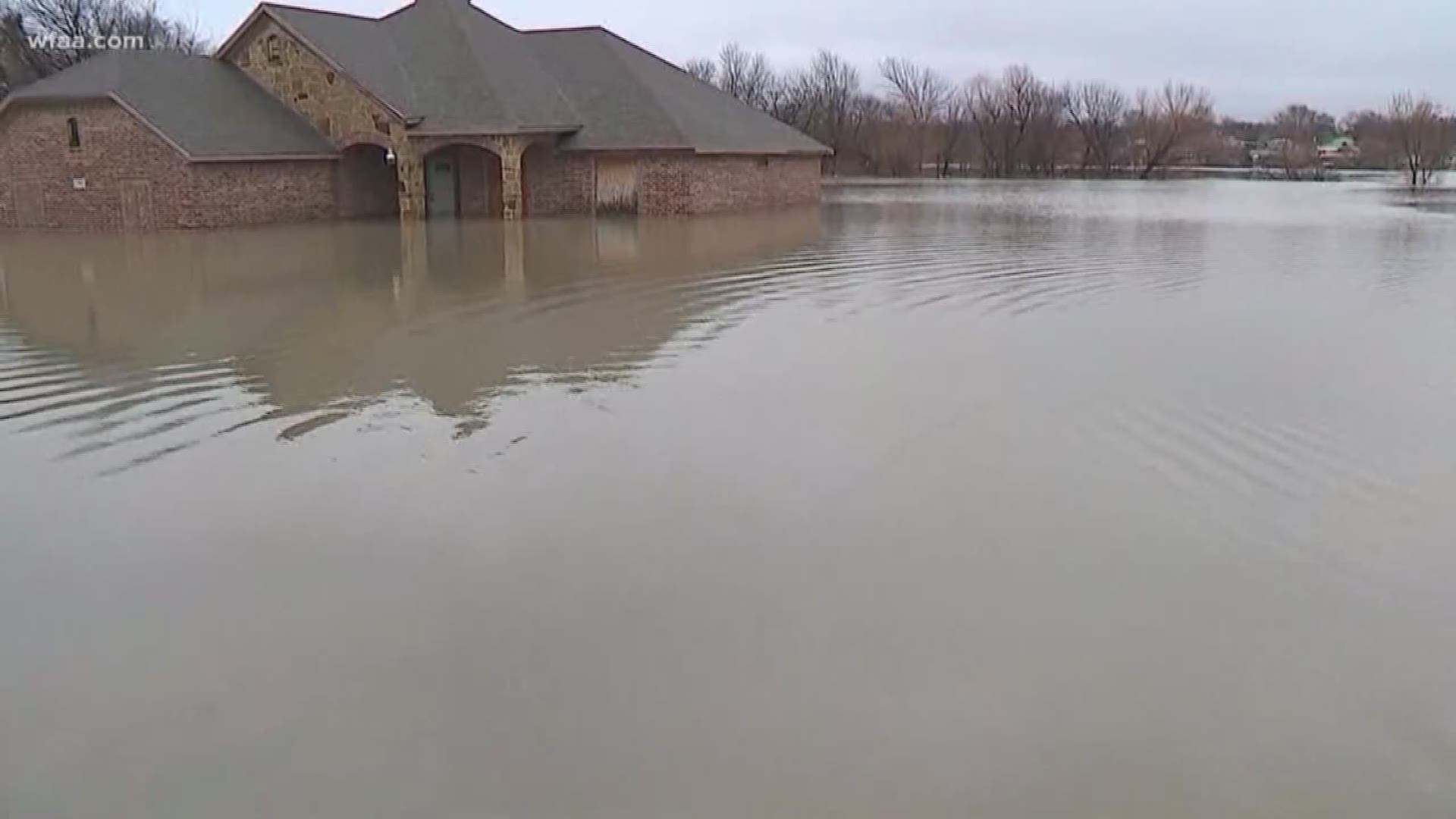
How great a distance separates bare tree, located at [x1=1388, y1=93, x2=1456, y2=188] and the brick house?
36642 millimetres

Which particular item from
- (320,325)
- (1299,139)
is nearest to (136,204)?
(320,325)

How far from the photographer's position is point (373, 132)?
25812 millimetres

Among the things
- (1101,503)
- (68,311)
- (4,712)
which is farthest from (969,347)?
(68,311)

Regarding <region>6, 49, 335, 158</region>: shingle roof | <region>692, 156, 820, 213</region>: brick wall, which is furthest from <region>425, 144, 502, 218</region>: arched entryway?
<region>692, 156, 820, 213</region>: brick wall

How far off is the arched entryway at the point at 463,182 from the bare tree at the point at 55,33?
18.9 metres

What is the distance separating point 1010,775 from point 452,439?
440cm

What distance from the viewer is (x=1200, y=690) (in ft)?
13.4

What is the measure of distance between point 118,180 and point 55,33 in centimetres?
2747

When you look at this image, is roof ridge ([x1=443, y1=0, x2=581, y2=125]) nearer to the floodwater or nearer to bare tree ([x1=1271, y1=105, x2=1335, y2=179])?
the floodwater

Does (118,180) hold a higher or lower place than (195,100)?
lower

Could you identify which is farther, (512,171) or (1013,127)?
(1013,127)

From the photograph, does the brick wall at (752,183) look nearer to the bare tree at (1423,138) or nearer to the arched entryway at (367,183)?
the arched entryway at (367,183)

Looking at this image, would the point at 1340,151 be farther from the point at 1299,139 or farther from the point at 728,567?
the point at 728,567

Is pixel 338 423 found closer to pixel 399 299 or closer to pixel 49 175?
pixel 399 299
